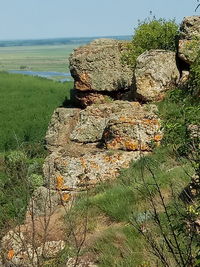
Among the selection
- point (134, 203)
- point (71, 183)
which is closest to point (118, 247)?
point (134, 203)

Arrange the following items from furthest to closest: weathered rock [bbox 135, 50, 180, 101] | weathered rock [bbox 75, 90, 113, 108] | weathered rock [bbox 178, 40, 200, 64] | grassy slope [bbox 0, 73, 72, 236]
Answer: grassy slope [bbox 0, 73, 72, 236], weathered rock [bbox 75, 90, 113, 108], weathered rock [bbox 178, 40, 200, 64], weathered rock [bbox 135, 50, 180, 101]

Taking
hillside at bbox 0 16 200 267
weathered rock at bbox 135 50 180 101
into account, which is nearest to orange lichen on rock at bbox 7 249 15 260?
hillside at bbox 0 16 200 267

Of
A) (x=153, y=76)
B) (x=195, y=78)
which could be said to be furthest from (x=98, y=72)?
(x=195, y=78)

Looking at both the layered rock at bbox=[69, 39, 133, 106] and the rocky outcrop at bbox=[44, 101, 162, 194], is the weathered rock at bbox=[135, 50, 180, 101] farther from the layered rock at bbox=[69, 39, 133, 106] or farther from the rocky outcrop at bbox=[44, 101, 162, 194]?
the layered rock at bbox=[69, 39, 133, 106]

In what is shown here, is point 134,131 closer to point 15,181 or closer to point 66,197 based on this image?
point 66,197

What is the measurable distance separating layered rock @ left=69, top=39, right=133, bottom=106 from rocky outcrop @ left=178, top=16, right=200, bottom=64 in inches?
109

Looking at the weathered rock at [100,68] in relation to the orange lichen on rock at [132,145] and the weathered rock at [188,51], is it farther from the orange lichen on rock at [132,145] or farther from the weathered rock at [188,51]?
the orange lichen on rock at [132,145]

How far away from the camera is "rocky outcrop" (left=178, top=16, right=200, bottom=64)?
59.7ft

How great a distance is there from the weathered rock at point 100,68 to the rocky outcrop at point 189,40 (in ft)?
9.04

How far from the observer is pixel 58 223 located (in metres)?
10.1

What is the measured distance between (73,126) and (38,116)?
29331 millimetres

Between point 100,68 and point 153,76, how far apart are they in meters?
2.92

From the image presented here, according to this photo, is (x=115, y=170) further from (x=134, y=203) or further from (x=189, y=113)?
(x=189, y=113)

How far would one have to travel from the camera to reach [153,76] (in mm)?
17906
